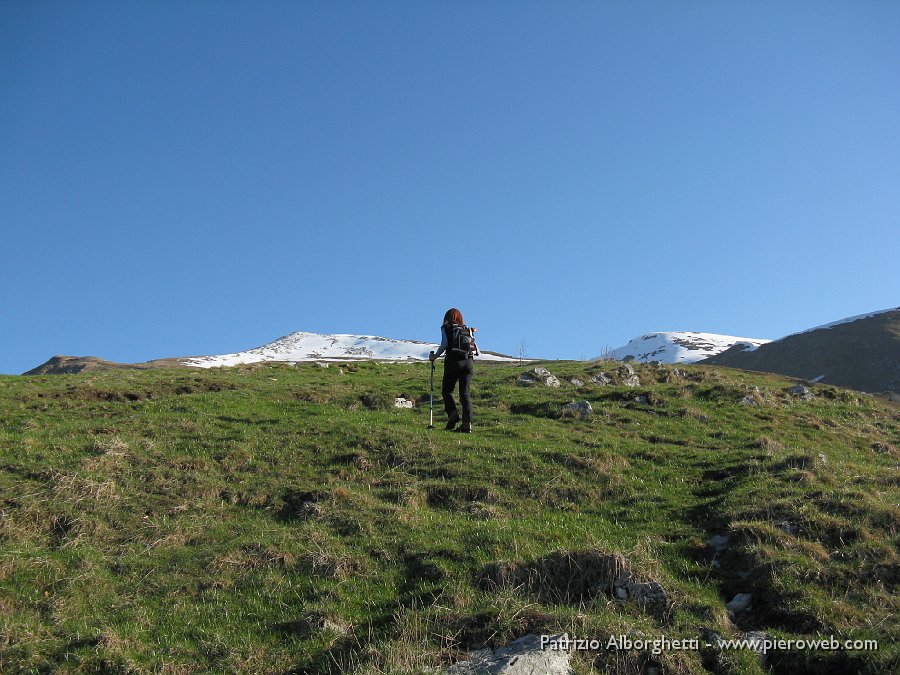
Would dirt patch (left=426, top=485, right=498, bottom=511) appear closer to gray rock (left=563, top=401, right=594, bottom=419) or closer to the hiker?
the hiker

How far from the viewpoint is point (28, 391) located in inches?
1054

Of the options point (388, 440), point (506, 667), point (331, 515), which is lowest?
point (506, 667)

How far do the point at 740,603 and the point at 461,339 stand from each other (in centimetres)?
1049

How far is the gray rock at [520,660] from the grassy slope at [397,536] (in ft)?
0.91

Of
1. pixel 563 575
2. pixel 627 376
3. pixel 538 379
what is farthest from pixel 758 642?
pixel 627 376

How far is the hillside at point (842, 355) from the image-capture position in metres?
111

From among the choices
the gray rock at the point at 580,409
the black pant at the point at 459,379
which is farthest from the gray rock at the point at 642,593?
the gray rock at the point at 580,409

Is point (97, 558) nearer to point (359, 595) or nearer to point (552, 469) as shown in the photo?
point (359, 595)

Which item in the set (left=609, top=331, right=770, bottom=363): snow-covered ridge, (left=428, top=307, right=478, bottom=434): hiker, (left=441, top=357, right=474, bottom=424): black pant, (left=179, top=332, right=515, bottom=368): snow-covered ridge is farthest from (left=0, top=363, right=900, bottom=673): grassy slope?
(left=609, top=331, right=770, bottom=363): snow-covered ridge

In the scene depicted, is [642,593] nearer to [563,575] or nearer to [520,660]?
[563,575]

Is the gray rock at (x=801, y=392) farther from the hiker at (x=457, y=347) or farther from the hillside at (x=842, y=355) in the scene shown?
the hillside at (x=842, y=355)

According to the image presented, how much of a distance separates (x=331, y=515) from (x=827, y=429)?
20.6 metres

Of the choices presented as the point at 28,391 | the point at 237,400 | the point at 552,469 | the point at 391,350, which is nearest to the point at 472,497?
the point at 552,469

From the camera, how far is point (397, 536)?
12.7 m
